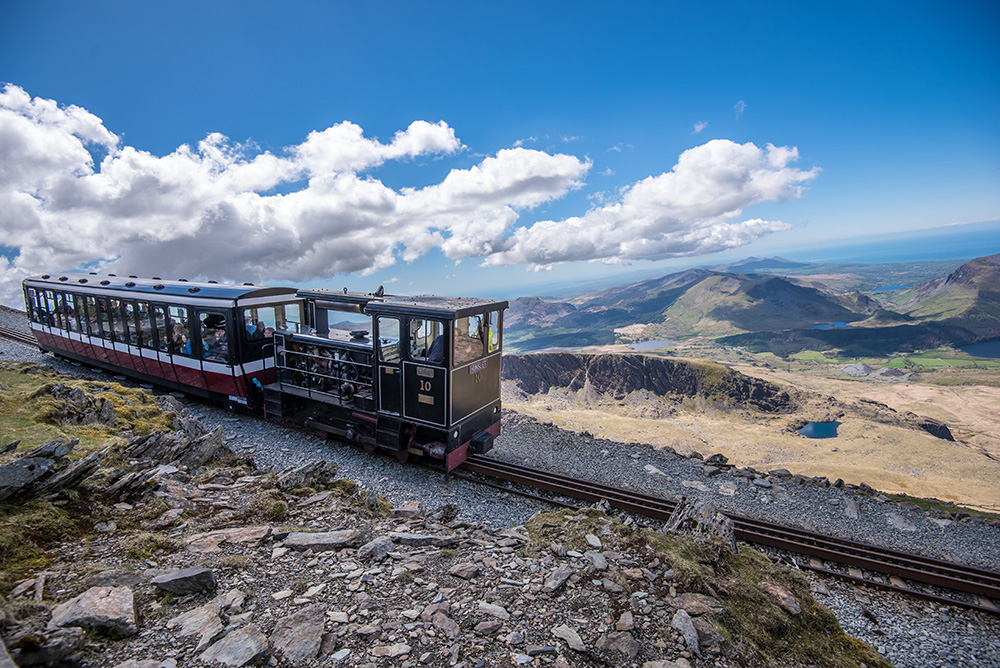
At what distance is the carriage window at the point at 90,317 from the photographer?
1809 centimetres

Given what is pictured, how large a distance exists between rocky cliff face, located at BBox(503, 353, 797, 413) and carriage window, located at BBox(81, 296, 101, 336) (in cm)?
9309

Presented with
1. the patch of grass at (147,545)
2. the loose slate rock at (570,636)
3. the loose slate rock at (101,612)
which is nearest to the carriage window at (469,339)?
the patch of grass at (147,545)

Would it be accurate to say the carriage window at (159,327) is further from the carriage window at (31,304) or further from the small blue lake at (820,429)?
the small blue lake at (820,429)

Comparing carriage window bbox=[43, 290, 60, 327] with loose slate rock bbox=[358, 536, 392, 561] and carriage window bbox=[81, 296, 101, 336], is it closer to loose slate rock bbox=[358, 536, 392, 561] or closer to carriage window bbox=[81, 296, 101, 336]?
carriage window bbox=[81, 296, 101, 336]

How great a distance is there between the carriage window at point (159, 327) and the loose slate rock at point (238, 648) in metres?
15.4

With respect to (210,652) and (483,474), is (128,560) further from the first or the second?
(483,474)

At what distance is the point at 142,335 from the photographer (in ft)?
53.9

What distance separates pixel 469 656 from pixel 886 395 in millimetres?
142009

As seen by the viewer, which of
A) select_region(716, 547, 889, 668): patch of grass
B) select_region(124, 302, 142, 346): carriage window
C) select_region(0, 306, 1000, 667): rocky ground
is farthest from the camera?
select_region(124, 302, 142, 346): carriage window

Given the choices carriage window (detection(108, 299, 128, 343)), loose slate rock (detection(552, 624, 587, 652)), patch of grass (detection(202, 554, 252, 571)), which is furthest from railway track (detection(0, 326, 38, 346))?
loose slate rock (detection(552, 624, 587, 652))

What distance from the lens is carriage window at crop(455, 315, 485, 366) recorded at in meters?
10.7

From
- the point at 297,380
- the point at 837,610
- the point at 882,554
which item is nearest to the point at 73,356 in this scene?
the point at 297,380

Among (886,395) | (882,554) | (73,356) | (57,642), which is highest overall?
(57,642)

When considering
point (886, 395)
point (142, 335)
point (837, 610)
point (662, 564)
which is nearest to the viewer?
point (662, 564)
